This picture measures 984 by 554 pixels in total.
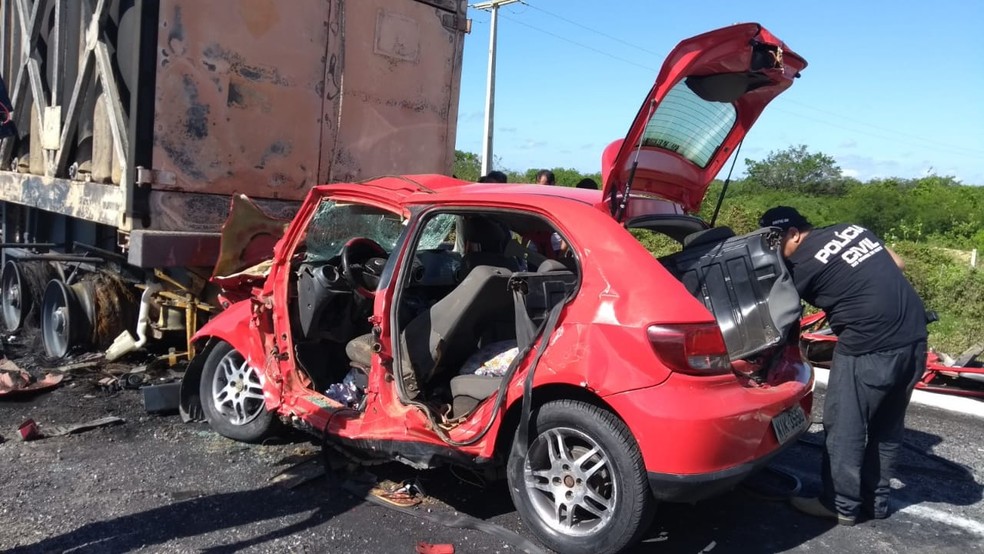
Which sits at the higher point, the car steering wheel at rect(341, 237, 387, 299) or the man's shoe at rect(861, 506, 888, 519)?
the car steering wheel at rect(341, 237, 387, 299)

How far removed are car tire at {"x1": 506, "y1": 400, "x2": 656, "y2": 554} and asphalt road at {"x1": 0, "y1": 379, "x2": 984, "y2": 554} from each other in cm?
27

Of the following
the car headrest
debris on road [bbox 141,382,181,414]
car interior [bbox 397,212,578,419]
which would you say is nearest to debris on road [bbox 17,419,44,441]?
debris on road [bbox 141,382,181,414]

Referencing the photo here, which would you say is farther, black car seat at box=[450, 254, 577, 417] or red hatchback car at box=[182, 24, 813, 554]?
black car seat at box=[450, 254, 577, 417]

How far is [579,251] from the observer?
126 inches

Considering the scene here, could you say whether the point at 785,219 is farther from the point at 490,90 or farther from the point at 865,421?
the point at 490,90

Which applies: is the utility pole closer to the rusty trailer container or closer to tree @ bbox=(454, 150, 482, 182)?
tree @ bbox=(454, 150, 482, 182)

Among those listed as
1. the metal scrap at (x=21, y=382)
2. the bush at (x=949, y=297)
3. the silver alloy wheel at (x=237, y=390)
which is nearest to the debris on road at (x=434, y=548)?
the silver alloy wheel at (x=237, y=390)

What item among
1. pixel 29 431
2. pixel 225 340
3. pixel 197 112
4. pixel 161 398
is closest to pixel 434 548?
pixel 225 340

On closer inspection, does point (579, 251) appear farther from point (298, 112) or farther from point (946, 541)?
point (298, 112)

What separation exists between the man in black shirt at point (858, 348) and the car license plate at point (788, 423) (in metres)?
0.38

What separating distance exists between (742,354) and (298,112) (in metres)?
4.21

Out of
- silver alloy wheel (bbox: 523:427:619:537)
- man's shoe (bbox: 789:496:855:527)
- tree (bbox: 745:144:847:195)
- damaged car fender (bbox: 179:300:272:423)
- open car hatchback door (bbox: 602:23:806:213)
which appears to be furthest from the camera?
tree (bbox: 745:144:847:195)

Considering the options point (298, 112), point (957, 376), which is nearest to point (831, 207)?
point (957, 376)

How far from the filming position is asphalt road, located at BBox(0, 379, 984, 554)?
340cm
